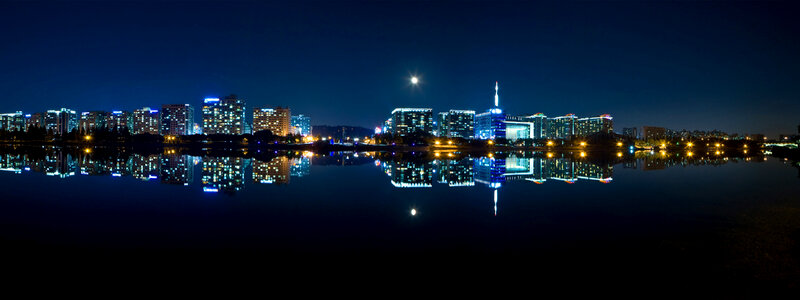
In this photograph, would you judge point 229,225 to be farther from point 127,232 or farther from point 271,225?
point 127,232

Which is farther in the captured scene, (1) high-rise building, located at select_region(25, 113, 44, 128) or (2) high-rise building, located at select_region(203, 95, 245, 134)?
(2) high-rise building, located at select_region(203, 95, 245, 134)

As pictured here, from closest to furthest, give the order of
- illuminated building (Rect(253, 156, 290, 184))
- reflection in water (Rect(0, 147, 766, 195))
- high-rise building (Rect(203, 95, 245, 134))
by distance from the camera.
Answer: illuminated building (Rect(253, 156, 290, 184))
reflection in water (Rect(0, 147, 766, 195))
high-rise building (Rect(203, 95, 245, 134))

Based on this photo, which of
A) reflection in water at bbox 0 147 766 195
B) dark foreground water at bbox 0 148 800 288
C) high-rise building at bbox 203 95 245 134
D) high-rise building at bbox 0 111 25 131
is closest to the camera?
dark foreground water at bbox 0 148 800 288

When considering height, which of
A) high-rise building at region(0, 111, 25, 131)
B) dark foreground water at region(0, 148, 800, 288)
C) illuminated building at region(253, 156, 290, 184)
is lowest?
dark foreground water at region(0, 148, 800, 288)

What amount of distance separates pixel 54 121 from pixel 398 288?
232018mm

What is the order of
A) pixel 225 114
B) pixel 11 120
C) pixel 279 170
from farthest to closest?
pixel 225 114 < pixel 11 120 < pixel 279 170

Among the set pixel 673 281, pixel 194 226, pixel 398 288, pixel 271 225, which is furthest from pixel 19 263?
pixel 673 281

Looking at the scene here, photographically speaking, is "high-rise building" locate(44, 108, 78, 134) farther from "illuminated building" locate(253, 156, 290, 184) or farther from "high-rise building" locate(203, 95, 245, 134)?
"illuminated building" locate(253, 156, 290, 184)

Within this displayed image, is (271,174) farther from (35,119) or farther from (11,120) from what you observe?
(35,119)

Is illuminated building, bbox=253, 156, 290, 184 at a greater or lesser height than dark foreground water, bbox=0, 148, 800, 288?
greater

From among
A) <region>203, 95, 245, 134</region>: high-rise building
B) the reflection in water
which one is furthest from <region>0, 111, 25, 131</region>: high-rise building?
the reflection in water

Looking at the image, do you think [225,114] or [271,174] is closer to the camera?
[271,174]

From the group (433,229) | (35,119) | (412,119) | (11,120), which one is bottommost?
(433,229)

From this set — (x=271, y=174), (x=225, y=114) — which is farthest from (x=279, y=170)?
(x=225, y=114)
